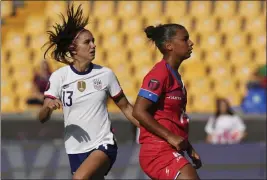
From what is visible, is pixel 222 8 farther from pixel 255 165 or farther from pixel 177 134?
pixel 177 134

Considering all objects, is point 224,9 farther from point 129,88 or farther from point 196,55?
point 129,88

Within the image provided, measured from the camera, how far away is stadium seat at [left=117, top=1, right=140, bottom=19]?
706 inches

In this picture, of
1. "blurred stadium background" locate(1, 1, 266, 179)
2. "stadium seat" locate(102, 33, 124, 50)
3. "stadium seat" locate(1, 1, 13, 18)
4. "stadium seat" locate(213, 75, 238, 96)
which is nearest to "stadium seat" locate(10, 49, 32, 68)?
"blurred stadium background" locate(1, 1, 266, 179)

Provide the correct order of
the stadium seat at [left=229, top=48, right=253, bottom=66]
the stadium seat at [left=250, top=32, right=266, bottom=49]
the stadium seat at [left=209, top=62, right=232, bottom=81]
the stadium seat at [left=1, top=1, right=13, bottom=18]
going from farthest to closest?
the stadium seat at [left=1, top=1, right=13, bottom=18] < the stadium seat at [left=250, top=32, right=266, bottom=49] < the stadium seat at [left=229, top=48, right=253, bottom=66] < the stadium seat at [left=209, top=62, right=232, bottom=81]

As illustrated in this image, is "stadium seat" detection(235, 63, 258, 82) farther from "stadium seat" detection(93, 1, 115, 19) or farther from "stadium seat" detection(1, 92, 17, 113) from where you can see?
"stadium seat" detection(1, 92, 17, 113)

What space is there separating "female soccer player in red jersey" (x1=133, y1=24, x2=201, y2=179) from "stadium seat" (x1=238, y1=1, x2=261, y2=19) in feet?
38.0

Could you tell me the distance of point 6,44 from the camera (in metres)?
17.7

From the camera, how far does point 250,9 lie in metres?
17.8

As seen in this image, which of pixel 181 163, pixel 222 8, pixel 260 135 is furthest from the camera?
pixel 222 8

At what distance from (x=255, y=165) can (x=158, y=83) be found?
5454mm

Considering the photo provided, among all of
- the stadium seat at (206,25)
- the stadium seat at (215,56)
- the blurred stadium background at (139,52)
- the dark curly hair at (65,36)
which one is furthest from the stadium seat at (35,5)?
the dark curly hair at (65,36)

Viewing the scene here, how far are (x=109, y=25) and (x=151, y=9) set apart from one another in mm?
1018

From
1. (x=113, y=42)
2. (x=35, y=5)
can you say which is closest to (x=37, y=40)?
(x=35, y=5)

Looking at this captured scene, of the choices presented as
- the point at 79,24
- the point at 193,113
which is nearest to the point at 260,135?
the point at 193,113
